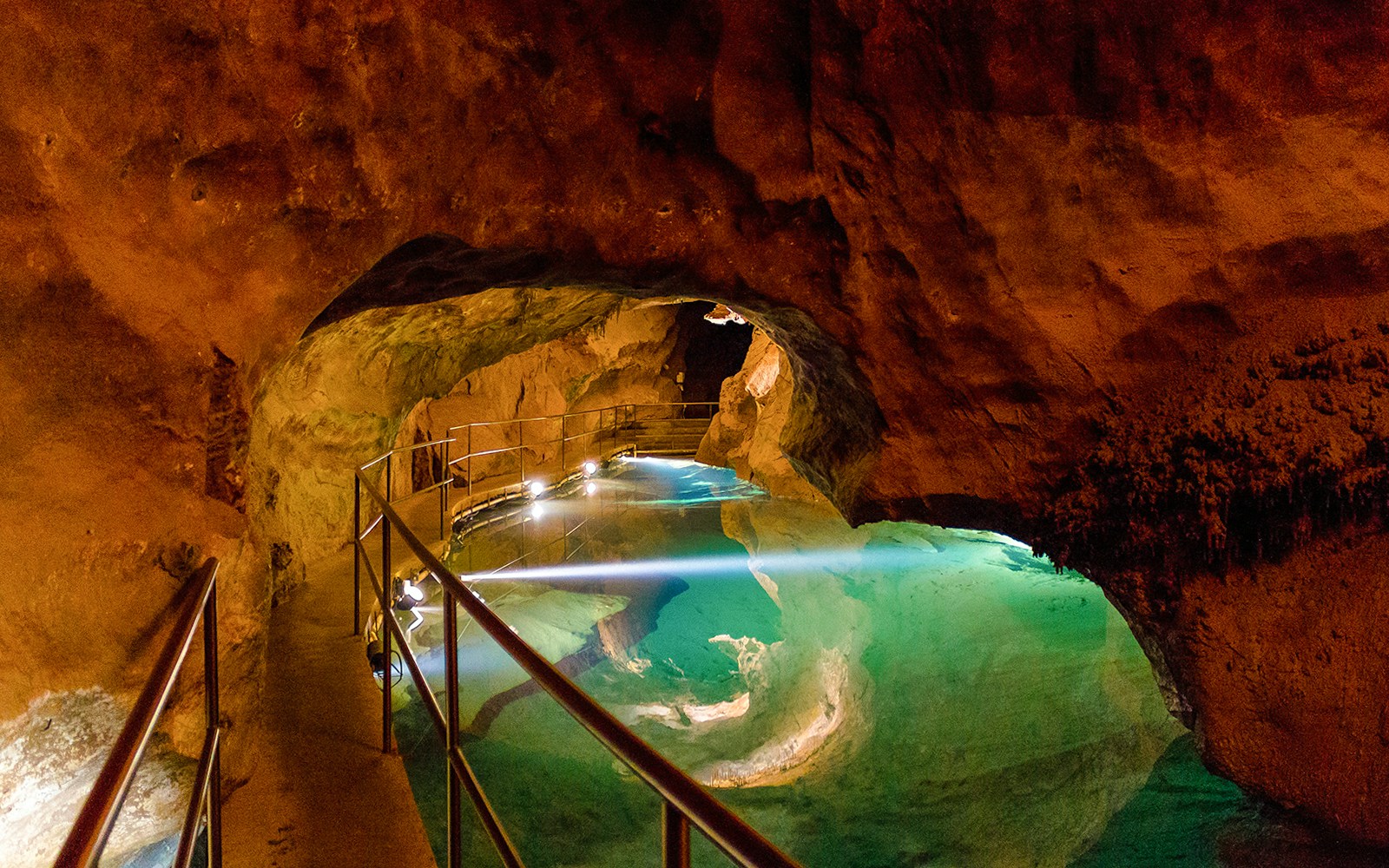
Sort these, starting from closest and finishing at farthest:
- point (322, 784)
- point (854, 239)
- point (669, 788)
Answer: point (669, 788) < point (322, 784) < point (854, 239)

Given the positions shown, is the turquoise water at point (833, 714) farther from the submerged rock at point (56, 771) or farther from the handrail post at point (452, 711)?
the handrail post at point (452, 711)

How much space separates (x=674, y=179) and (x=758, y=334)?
1060cm

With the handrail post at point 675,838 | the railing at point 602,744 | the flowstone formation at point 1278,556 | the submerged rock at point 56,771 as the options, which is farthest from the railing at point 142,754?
the flowstone formation at point 1278,556

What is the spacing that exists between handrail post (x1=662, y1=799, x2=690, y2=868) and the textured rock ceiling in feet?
6.65

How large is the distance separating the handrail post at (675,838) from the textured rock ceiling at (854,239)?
6.65 feet

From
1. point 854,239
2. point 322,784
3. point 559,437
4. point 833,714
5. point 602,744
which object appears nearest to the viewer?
point 602,744

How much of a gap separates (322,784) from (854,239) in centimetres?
311

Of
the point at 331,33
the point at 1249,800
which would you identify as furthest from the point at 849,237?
the point at 1249,800

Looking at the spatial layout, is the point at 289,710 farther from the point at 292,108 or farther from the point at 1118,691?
the point at 1118,691

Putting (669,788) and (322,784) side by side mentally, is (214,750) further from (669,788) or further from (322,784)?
(669,788)

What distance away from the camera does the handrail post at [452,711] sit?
1896 mm

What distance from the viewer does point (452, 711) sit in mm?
1940

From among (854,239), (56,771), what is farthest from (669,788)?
(854,239)

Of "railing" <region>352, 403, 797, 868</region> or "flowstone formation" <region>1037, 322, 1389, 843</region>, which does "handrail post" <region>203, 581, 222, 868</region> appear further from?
"flowstone formation" <region>1037, 322, 1389, 843</region>
